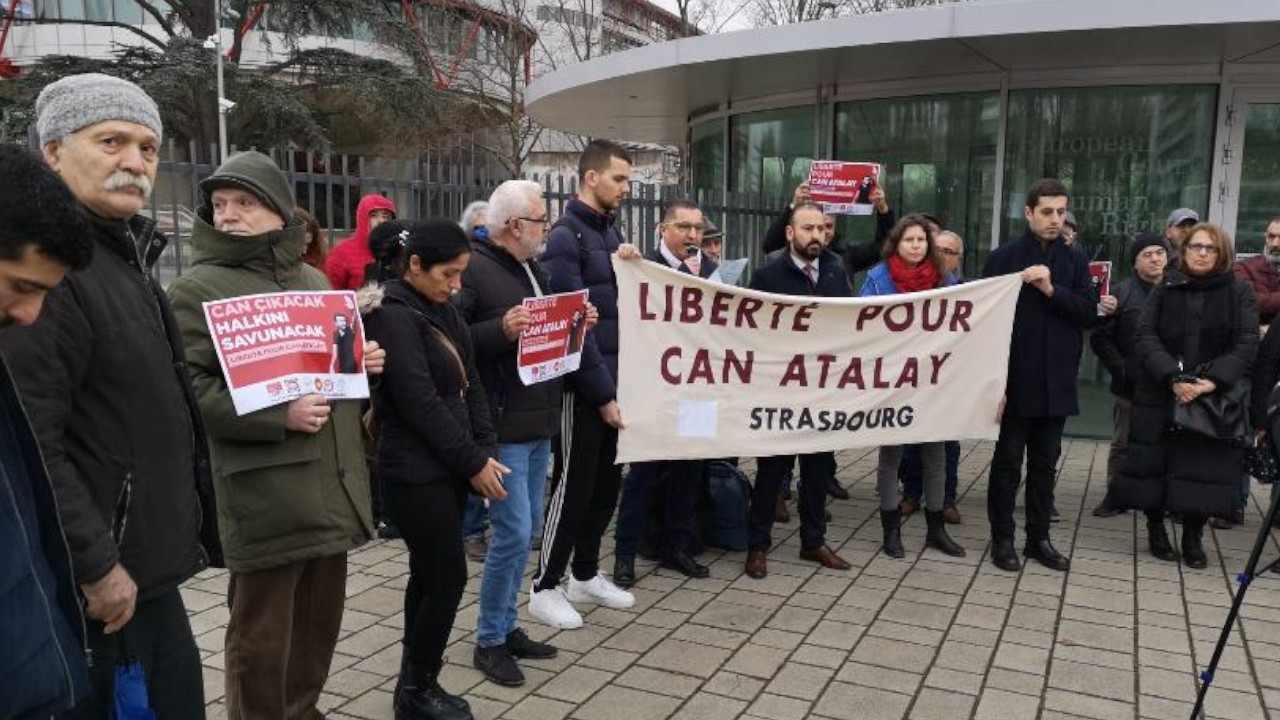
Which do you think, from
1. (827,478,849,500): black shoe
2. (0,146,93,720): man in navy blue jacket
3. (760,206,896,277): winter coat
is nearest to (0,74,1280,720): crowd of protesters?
(0,146,93,720): man in navy blue jacket

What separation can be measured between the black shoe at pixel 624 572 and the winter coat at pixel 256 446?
2.43 meters

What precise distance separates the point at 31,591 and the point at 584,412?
119 inches

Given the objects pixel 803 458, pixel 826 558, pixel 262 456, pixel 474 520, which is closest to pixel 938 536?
pixel 826 558

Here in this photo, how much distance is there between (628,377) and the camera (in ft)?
16.1

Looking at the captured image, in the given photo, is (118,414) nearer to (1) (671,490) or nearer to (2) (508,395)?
(2) (508,395)

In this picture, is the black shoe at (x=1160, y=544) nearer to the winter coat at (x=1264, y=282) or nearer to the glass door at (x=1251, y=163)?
the winter coat at (x=1264, y=282)

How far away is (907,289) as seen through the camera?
5715 mm

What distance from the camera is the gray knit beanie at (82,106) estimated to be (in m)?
2.23

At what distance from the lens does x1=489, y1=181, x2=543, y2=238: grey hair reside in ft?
12.7

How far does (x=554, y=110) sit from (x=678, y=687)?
10939 millimetres

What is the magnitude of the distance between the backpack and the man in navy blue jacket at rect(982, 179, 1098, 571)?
4.85 feet

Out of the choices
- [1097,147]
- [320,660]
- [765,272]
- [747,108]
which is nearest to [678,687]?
[320,660]

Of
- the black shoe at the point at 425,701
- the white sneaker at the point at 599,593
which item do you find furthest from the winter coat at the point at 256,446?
the white sneaker at the point at 599,593

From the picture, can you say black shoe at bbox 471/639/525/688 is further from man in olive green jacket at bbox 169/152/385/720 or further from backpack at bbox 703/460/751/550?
backpack at bbox 703/460/751/550
